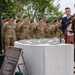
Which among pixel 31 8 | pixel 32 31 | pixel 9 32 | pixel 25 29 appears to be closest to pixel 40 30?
pixel 32 31

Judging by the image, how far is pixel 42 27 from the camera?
16688mm

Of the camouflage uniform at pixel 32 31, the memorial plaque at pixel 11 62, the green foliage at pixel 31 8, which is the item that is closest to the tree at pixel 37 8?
the green foliage at pixel 31 8

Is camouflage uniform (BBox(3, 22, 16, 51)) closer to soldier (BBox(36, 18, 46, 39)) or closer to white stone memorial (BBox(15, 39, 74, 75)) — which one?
soldier (BBox(36, 18, 46, 39))

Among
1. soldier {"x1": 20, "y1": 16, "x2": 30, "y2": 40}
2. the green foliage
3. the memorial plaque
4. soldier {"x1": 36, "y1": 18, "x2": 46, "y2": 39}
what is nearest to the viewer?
the memorial plaque

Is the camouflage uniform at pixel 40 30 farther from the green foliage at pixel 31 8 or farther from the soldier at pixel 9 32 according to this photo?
the green foliage at pixel 31 8

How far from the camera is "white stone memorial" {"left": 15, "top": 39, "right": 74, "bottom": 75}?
27.7ft

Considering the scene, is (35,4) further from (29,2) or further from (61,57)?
(61,57)

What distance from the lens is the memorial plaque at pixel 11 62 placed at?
839 centimetres

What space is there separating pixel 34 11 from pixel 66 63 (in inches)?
751

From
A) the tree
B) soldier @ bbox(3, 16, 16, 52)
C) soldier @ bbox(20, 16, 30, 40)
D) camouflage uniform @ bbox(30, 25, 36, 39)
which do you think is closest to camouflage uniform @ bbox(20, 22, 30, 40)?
soldier @ bbox(20, 16, 30, 40)

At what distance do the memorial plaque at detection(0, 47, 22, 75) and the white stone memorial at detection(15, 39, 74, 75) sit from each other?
0.36 metres

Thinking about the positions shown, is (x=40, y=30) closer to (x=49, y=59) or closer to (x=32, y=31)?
(x=32, y=31)

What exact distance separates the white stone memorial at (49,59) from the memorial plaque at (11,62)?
0.36 m

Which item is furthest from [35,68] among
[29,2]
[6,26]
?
[29,2]
